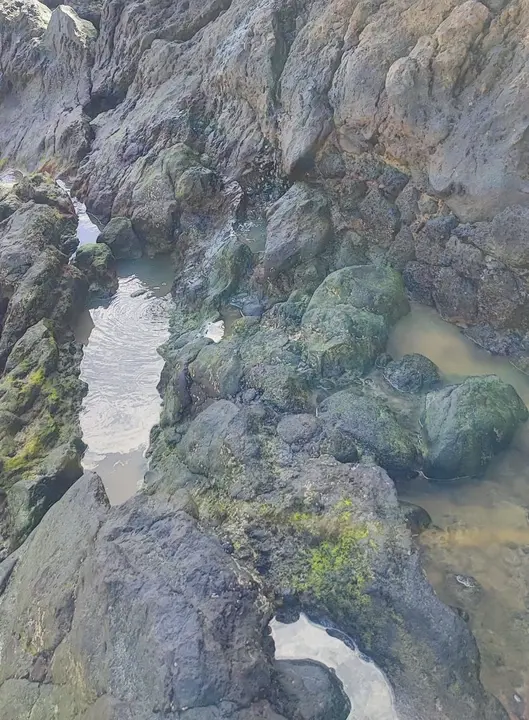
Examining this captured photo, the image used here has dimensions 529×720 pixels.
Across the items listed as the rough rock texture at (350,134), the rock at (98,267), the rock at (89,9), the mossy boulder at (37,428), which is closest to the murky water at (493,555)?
the rough rock texture at (350,134)

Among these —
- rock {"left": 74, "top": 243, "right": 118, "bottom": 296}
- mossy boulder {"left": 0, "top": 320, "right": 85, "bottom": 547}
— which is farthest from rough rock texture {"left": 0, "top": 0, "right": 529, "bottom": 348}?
mossy boulder {"left": 0, "top": 320, "right": 85, "bottom": 547}

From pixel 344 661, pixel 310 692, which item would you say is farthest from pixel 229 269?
pixel 310 692

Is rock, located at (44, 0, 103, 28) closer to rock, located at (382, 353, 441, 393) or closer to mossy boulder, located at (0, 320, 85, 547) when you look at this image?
mossy boulder, located at (0, 320, 85, 547)


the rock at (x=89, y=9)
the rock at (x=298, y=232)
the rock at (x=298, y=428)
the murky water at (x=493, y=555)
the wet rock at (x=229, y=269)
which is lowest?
the murky water at (x=493, y=555)

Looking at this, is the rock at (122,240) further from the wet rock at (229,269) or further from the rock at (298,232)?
the rock at (298,232)

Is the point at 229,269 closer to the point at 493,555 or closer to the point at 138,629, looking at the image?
the point at 493,555

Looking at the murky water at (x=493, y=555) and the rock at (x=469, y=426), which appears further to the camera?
the rock at (x=469, y=426)
